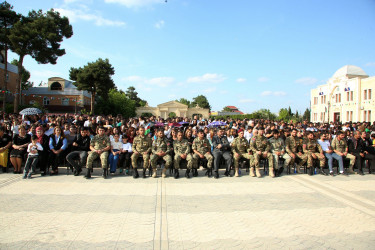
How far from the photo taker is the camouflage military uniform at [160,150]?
7.72 metres

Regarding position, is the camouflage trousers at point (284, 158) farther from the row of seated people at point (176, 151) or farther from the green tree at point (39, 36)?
the green tree at point (39, 36)

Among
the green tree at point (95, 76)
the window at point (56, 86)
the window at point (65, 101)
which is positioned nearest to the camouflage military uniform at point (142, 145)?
the green tree at point (95, 76)

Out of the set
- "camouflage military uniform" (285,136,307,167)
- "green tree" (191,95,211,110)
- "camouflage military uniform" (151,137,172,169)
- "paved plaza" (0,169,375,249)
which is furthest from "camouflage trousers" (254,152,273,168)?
"green tree" (191,95,211,110)

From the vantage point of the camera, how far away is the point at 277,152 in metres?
8.26

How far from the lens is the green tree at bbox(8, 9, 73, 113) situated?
23.7 metres

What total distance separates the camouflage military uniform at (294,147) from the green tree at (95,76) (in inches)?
1530

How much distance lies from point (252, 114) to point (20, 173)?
59004 millimetres

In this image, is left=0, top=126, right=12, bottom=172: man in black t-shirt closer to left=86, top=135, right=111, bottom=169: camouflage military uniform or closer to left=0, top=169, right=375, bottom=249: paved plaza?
left=0, top=169, right=375, bottom=249: paved plaza

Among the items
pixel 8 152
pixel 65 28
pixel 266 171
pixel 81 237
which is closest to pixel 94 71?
pixel 65 28

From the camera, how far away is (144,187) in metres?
6.61

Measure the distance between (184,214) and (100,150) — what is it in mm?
4147

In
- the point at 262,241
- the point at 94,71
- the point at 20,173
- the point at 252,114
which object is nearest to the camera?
the point at 262,241

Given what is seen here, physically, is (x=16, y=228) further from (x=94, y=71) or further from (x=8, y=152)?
(x=94, y=71)

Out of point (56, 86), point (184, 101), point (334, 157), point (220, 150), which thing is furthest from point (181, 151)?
point (184, 101)
